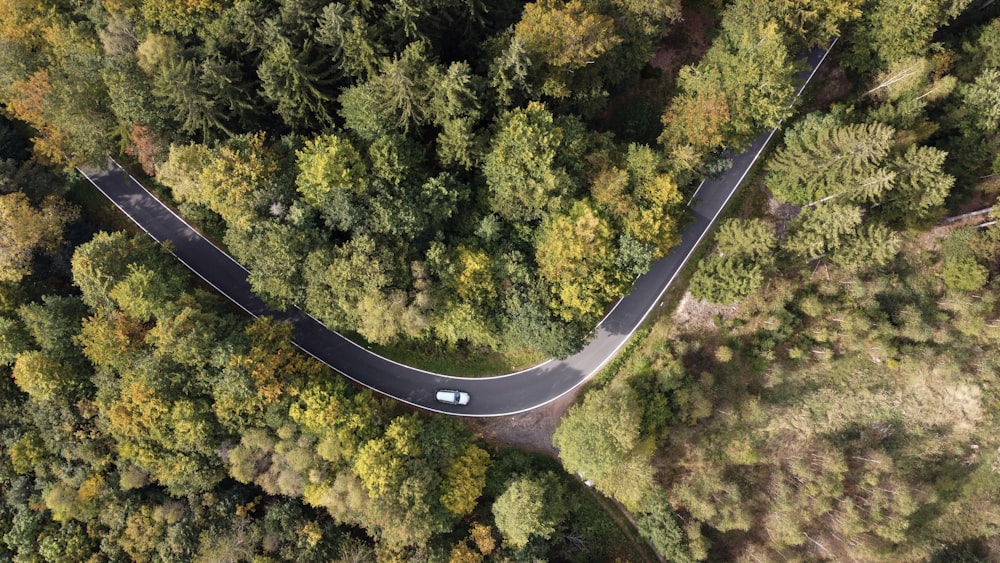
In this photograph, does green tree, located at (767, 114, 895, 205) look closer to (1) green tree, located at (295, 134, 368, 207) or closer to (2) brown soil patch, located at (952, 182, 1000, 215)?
(2) brown soil patch, located at (952, 182, 1000, 215)

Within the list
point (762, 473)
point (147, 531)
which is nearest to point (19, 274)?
point (147, 531)

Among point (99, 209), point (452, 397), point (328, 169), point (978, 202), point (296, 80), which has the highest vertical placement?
point (978, 202)

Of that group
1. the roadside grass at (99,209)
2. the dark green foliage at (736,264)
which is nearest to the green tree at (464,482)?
the dark green foliage at (736,264)

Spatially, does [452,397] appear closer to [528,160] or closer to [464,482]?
[464,482]

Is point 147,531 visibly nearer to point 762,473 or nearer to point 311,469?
point 311,469

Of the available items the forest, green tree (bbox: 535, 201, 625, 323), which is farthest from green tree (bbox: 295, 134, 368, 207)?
green tree (bbox: 535, 201, 625, 323)

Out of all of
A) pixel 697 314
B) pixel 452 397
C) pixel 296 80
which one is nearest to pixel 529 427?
pixel 452 397

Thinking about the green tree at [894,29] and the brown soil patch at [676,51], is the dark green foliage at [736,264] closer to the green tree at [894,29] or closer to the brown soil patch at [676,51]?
the brown soil patch at [676,51]
